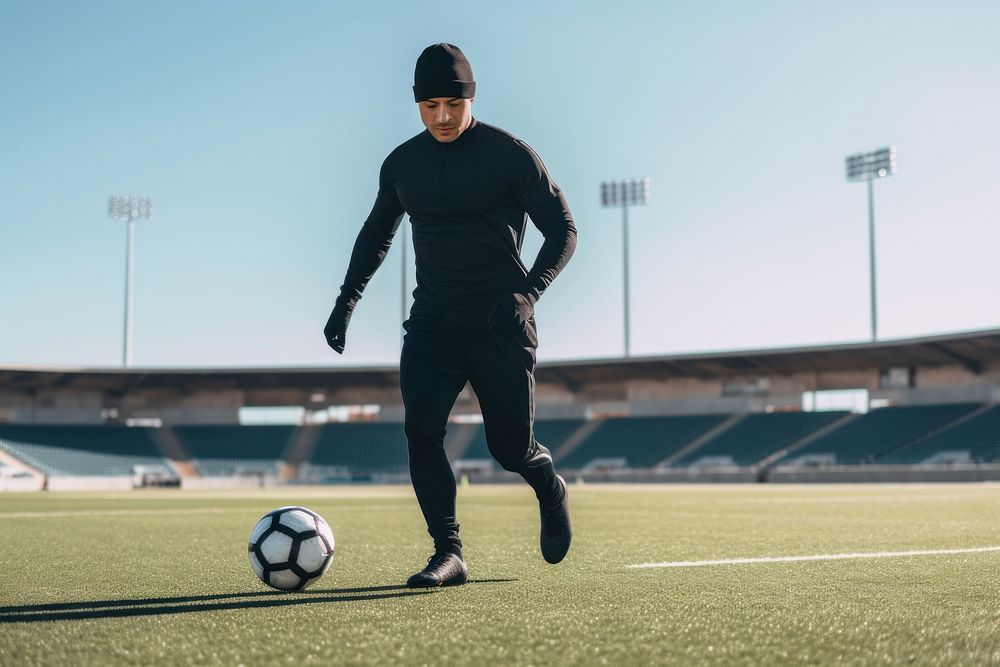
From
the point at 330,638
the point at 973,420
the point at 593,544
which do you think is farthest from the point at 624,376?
the point at 330,638

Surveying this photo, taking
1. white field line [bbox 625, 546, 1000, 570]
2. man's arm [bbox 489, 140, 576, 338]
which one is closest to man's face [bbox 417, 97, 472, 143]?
man's arm [bbox 489, 140, 576, 338]

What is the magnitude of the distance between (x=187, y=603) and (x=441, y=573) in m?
0.96

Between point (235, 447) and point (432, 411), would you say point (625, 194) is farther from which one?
point (432, 411)

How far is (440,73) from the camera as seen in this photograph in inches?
160

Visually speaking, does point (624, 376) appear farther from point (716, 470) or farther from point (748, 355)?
point (716, 470)

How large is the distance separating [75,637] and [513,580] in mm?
1870

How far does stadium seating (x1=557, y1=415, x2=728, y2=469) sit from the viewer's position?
46875 mm

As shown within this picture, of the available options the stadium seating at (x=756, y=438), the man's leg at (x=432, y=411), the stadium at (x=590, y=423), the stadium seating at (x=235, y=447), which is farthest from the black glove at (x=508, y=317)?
the stadium seating at (x=235, y=447)

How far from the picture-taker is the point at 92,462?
4578cm

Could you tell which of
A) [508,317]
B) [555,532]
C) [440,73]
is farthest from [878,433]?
[440,73]

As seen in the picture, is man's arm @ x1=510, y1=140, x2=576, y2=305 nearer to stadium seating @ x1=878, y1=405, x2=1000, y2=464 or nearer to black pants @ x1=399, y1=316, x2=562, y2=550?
black pants @ x1=399, y1=316, x2=562, y2=550

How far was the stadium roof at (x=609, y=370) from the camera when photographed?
42.7 metres

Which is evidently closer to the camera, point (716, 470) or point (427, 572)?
point (427, 572)

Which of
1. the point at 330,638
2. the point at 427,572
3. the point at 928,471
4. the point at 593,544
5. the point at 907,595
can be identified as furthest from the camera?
the point at 928,471
